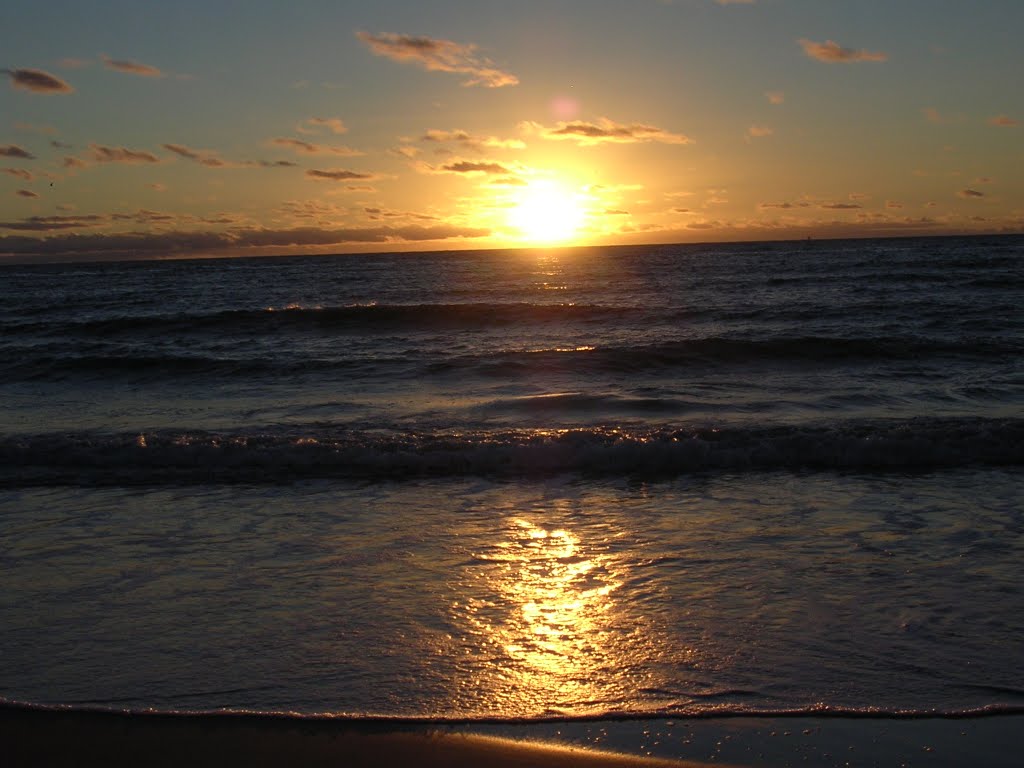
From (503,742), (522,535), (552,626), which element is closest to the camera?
(503,742)

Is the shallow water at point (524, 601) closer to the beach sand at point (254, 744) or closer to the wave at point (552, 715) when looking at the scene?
the wave at point (552, 715)

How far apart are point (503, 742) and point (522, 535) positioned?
120 inches

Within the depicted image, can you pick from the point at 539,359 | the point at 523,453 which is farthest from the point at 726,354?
the point at 523,453

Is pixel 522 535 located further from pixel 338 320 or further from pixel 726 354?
pixel 338 320

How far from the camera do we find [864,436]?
962 cm

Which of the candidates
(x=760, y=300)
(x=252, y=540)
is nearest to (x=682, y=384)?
(x=252, y=540)

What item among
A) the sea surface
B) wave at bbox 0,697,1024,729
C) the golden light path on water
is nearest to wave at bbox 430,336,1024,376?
the sea surface

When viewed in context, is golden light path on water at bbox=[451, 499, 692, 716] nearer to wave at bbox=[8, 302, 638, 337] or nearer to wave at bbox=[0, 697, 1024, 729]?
wave at bbox=[0, 697, 1024, 729]

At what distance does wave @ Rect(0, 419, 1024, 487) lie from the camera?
901 centimetres

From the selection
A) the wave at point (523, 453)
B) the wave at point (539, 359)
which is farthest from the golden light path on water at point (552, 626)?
the wave at point (539, 359)

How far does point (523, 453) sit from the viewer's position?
950cm

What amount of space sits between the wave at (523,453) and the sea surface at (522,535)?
47 millimetres

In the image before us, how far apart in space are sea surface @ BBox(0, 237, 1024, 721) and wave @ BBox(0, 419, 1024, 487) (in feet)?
0.15

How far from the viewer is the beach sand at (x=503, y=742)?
3449 mm
